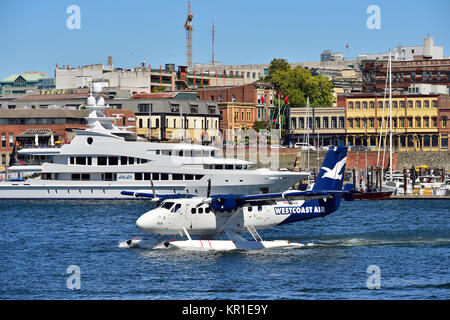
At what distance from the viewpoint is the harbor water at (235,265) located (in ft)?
117

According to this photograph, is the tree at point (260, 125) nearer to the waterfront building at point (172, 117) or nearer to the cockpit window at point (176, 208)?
the waterfront building at point (172, 117)

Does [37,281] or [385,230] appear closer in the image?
[37,281]

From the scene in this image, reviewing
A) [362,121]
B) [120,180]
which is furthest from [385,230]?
A: [362,121]

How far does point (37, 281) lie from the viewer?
3809 cm

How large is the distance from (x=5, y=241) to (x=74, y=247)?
5.88 metres

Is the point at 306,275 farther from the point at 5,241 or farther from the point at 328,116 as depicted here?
the point at 328,116

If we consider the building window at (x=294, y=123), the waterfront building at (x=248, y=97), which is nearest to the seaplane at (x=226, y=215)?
the building window at (x=294, y=123)

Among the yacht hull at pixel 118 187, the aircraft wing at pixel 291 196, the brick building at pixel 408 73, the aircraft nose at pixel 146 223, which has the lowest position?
the yacht hull at pixel 118 187

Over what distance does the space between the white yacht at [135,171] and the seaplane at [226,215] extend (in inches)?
1194

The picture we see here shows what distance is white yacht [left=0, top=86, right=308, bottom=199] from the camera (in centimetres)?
7825

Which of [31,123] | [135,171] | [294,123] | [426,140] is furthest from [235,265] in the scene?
[294,123]

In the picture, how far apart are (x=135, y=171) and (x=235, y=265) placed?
129 ft

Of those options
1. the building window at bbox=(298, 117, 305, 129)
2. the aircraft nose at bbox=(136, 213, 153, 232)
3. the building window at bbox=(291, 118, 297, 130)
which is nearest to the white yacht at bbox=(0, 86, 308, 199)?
the aircraft nose at bbox=(136, 213, 153, 232)

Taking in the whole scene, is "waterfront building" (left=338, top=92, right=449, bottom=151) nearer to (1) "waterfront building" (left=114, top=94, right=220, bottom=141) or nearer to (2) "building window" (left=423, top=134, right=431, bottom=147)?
(2) "building window" (left=423, top=134, right=431, bottom=147)
